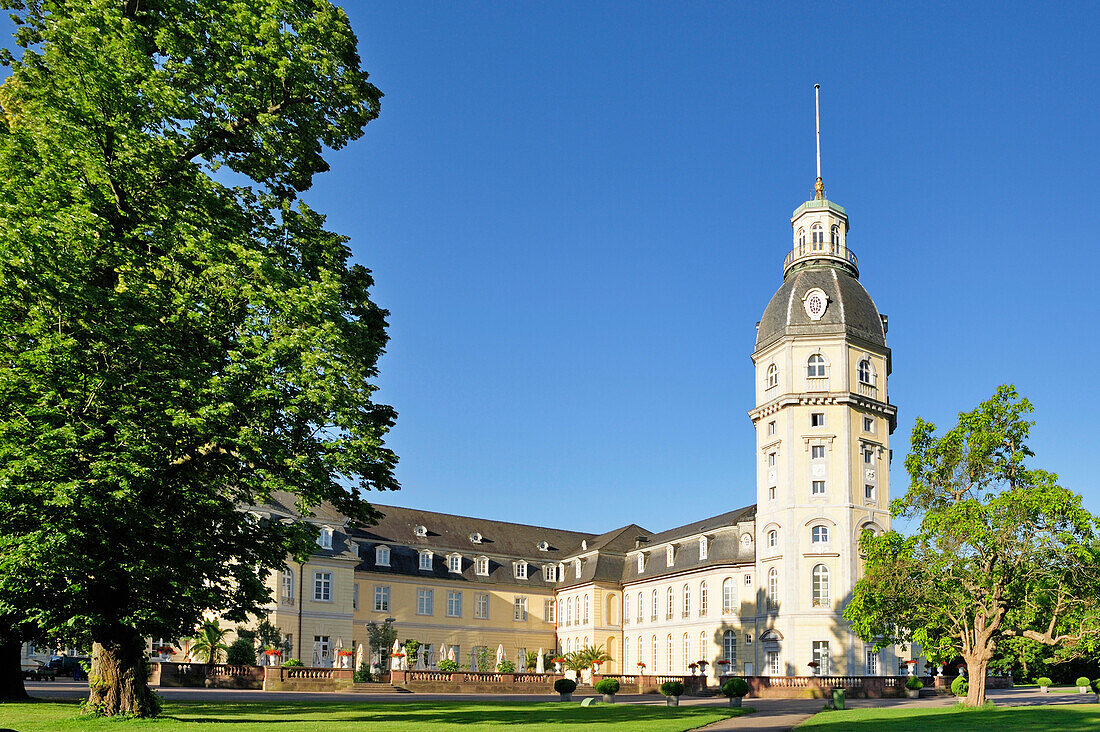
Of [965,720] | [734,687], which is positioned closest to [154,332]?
[965,720]

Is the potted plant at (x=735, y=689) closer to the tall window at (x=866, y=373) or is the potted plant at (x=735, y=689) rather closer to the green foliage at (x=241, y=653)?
the tall window at (x=866, y=373)

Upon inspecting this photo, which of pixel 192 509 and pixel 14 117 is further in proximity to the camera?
pixel 14 117

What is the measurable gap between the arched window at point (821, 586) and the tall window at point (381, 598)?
29.4 m

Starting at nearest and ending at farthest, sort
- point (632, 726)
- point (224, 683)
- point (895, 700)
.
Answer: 1. point (632, 726)
2. point (224, 683)
3. point (895, 700)

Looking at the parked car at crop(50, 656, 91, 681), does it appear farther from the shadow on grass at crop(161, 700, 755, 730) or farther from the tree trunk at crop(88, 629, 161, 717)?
the tree trunk at crop(88, 629, 161, 717)

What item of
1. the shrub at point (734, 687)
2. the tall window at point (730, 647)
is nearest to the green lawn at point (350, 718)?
the shrub at point (734, 687)

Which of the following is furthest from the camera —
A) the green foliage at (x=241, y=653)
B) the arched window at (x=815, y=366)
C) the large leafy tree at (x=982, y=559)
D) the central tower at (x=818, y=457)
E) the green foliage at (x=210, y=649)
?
the arched window at (x=815, y=366)

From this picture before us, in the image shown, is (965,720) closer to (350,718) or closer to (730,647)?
(350,718)

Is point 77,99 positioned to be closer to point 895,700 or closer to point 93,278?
point 93,278

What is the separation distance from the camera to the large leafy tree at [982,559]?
33.9 m

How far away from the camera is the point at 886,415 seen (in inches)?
2309

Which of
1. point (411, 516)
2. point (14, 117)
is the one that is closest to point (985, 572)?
point (14, 117)

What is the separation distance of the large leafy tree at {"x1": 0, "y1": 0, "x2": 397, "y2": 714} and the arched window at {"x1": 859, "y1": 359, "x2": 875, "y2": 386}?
41490 millimetres

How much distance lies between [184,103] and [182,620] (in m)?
11.3
